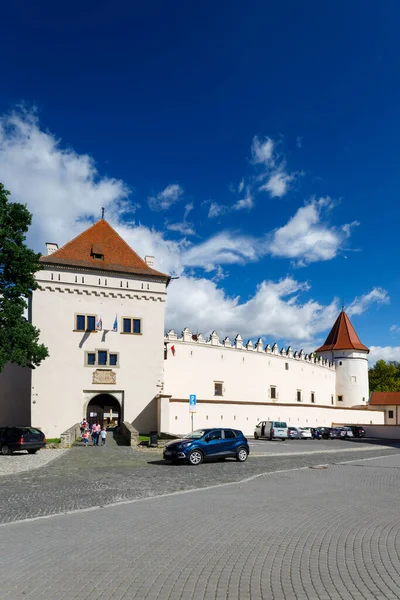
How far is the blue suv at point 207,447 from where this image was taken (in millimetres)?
20859

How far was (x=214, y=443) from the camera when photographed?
21.7m

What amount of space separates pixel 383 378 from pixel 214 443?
73061mm

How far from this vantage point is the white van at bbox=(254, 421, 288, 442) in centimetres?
4225

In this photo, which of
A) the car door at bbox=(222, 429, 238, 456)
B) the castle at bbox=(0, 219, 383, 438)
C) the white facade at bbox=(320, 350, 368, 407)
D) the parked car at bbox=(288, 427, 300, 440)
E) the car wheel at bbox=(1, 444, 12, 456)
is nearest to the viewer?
the car door at bbox=(222, 429, 238, 456)

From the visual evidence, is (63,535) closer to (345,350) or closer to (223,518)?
(223,518)

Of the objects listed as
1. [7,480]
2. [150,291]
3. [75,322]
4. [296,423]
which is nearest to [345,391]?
[296,423]

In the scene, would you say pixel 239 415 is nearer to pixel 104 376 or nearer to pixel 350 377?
pixel 104 376

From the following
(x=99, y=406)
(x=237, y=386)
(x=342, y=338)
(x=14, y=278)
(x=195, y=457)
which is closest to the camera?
(x=195, y=457)

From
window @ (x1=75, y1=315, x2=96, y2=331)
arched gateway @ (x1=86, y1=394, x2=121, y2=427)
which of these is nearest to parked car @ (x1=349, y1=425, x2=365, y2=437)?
arched gateway @ (x1=86, y1=394, x2=121, y2=427)

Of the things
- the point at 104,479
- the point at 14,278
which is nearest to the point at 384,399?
the point at 14,278

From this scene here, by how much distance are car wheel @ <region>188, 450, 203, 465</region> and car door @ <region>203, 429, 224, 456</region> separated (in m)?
0.30

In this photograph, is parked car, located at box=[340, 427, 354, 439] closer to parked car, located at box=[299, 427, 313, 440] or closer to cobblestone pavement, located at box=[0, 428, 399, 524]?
parked car, located at box=[299, 427, 313, 440]

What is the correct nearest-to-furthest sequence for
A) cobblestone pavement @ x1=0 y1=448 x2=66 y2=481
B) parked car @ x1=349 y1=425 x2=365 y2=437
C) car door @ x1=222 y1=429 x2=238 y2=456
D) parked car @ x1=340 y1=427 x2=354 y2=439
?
cobblestone pavement @ x1=0 y1=448 x2=66 y2=481 < car door @ x1=222 y1=429 x2=238 y2=456 < parked car @ x1=340 y1=427 x2=354 y2=439 < parked car @ x1=349 y1=425 x2=365 y2=437

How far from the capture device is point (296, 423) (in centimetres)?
5009
